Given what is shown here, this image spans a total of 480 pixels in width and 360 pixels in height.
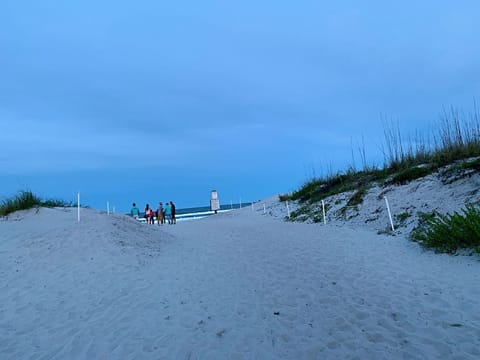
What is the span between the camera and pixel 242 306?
16.7 feet

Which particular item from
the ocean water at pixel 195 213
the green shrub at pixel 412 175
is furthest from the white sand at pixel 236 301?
the ocean water at pixel 195 213

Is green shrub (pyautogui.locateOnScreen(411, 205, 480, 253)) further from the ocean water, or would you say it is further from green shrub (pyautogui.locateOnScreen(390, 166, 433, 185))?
the ocean water

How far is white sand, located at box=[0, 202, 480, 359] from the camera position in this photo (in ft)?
12.6

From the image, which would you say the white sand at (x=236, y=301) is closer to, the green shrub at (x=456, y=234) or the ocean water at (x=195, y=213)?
the green shrub at (x=456, y=234)

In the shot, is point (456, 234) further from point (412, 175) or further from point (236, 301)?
point (412, 175)

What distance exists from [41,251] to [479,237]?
31.7ft

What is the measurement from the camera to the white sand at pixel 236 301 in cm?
383

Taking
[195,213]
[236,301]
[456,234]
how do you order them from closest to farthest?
[236,301] < [456,234] < [195,213]

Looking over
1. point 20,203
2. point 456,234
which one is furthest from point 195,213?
point 456,234

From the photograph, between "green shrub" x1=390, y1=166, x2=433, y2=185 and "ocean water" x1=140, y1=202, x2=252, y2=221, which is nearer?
"green shrub" x1=390, y1=166, x2=433, y2=185

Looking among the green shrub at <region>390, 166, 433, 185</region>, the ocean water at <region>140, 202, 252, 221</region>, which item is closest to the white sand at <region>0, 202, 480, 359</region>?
the green shrub at <region>390, 166, 433, 185</region>

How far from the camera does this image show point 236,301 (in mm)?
5332

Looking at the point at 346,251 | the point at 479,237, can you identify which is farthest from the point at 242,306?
the point at 479,237

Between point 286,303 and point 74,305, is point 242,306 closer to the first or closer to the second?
point 286,303
